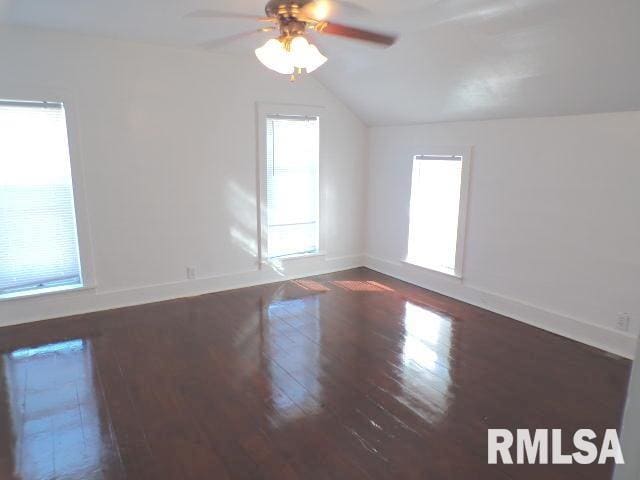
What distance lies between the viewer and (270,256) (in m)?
4.88

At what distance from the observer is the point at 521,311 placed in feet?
12.5

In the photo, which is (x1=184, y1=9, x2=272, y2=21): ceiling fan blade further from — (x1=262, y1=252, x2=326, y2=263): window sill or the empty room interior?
(x1=262, y1=252, x2=326, y2=263): window sill

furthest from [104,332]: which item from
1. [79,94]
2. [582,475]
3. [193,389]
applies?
[582,475]

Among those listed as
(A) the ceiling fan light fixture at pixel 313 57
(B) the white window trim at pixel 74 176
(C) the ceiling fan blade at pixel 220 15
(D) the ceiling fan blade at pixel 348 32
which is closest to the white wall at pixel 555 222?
(D) the ceiling fan blade at pixel 348 32

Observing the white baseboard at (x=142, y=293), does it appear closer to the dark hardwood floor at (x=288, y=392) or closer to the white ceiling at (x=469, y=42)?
the dark hardwood floor at (x=288, y=392)

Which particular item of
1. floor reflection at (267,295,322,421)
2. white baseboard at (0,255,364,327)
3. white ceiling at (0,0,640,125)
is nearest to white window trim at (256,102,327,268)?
white baseboard at (0,255,364,327)

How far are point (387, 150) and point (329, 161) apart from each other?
0.72 m

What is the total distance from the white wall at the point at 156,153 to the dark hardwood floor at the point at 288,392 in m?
0.46

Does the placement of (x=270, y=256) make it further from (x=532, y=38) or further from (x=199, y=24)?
(x=532, y=38)

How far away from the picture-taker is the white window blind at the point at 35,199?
3.41 meters

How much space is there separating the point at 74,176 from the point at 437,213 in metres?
3.57

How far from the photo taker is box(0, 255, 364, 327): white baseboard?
3622 millimetres

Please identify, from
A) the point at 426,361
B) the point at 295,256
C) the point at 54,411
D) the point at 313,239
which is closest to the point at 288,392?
the point at 426,361

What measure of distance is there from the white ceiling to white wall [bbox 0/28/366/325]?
0.80 ft
